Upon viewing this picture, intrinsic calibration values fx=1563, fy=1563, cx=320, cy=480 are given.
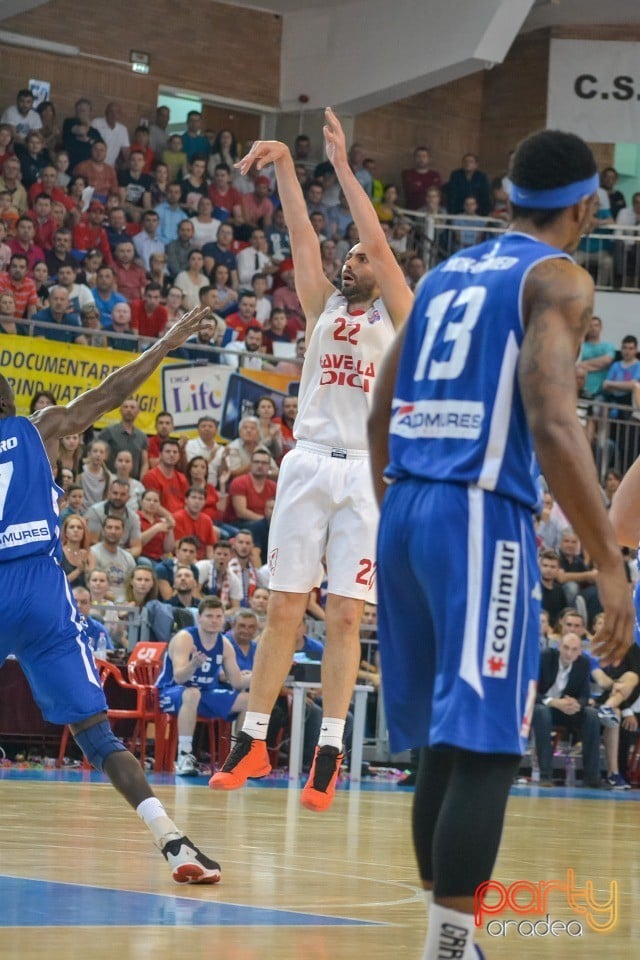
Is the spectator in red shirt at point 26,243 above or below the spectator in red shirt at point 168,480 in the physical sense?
above

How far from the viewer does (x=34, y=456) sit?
22.0ft

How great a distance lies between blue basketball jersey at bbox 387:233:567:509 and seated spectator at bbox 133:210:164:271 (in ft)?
53.1

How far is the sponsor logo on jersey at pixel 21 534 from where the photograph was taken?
21.6 ft

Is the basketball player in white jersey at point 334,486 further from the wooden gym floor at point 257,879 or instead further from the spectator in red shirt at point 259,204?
the spectator in red shirt at point 259,204

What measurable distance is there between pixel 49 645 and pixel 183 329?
5.82 ft

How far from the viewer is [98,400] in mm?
7059

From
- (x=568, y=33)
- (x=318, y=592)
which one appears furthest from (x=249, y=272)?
(x=568, y=33)

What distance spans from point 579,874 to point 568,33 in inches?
891

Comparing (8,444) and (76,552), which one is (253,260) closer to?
(76,552)

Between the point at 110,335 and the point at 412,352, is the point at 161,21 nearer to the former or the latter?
the point at 110,335

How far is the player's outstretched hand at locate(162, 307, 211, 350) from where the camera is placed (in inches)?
288

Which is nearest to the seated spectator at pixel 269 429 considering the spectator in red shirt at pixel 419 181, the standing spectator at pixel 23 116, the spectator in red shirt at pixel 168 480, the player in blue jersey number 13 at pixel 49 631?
→ the spectator in red shirt at pixel 168 480

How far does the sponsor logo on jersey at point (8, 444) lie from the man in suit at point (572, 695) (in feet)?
34.1

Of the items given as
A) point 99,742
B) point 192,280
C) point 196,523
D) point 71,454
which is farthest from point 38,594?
point 192,280
